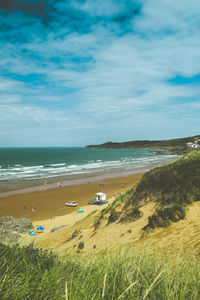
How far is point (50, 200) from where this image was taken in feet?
102

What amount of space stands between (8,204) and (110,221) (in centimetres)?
2385

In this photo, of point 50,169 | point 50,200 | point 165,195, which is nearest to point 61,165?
point 50,169

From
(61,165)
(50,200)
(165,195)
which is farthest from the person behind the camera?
(61,165)

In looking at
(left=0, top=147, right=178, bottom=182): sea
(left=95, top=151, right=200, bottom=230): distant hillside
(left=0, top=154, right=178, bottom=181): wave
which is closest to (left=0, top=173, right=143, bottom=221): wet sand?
(left=0, top=147, right=178, bottom=182): sea

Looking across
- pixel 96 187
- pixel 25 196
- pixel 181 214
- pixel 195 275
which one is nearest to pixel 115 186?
pixel 96 187

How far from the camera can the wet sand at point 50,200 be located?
2562 cm

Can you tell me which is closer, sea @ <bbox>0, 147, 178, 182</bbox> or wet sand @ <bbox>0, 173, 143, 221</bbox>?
wet sand @ <bbox>0, 173, 143, 221</bbox>

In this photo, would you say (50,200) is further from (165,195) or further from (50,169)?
(50,169)

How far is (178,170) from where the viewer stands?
10484 millimetres

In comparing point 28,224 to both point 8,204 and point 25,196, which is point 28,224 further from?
point 25,196

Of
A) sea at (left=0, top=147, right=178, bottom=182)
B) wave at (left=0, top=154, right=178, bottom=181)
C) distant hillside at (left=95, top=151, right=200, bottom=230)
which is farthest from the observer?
sea at (left=0, top=147, right=178, bottom=182)

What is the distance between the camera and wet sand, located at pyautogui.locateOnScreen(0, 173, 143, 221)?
25.6m

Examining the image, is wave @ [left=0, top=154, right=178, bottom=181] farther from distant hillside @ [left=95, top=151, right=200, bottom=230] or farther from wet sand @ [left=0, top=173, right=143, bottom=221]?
distant hillside @ [left=95, top=151, right=200, bottom=230]

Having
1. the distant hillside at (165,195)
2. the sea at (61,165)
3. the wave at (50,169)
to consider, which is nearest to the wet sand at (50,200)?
the sea at (61,165)
